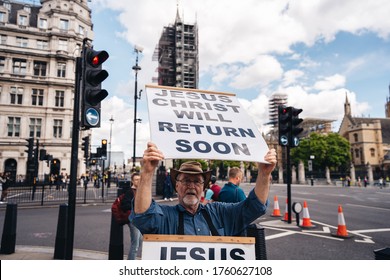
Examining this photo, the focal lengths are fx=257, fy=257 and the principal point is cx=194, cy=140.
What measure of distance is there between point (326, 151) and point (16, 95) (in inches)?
2328

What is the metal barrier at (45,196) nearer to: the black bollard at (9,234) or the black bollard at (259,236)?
the black bollard at (9,234)

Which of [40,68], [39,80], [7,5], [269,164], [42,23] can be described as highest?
[7,5]

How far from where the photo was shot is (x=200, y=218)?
88.8 inches

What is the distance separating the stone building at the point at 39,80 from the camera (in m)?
34.1

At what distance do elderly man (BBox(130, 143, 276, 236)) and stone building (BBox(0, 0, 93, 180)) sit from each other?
3596 centimetres

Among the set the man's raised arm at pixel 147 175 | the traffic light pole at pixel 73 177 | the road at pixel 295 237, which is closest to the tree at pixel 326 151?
the road at pixel 295 237

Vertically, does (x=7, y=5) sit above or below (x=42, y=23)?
above

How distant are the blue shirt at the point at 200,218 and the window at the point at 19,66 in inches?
1648

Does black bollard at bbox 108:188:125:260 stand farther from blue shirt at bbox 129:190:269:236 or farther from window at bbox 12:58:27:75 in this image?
window at bbox 12:58:27:75

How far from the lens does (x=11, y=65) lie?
3494 centimetres

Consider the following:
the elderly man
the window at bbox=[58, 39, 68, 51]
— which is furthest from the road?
the window at bbox=[58, 39, 68, 51]

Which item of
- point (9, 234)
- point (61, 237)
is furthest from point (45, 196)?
point (61, 237)

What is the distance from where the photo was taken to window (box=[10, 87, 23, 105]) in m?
34.8

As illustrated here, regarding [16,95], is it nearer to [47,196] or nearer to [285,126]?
[47,196]
